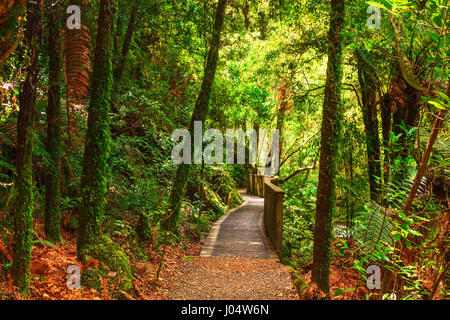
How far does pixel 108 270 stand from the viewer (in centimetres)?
459

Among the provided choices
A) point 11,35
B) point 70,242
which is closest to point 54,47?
point 11,35

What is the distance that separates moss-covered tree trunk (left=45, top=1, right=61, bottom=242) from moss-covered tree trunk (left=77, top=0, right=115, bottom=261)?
2.92 feet

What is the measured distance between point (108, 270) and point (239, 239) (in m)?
5.31

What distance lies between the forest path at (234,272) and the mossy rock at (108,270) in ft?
3.32

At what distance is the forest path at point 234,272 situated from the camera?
5578mm

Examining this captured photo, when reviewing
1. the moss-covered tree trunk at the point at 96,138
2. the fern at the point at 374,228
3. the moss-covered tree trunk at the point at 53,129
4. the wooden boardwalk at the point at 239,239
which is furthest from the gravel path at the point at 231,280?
the fern at the point at 374,228

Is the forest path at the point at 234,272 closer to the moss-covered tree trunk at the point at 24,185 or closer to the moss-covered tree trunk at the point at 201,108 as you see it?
the moss-covered tree trunk at the point at 201,108

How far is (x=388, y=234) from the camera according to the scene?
3293 mm

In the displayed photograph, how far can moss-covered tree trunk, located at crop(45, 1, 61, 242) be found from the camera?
16.6 ft

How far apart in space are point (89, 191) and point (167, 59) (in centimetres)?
842

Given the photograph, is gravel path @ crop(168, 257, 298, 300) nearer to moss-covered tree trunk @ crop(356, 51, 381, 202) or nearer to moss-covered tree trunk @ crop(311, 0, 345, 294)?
moss-covered tree trunk @ crop(311, 0, 345, 294)

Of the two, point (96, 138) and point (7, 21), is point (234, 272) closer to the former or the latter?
point (96, 138)

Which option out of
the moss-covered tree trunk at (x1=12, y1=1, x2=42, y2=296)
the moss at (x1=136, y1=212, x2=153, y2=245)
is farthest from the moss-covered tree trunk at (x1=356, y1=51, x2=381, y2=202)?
the moss-covered tree trunk at (x1=12, y1=1, x2=42, y2=296)

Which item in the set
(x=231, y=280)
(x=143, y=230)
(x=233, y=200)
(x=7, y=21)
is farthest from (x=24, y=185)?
(x=233, y=200)
